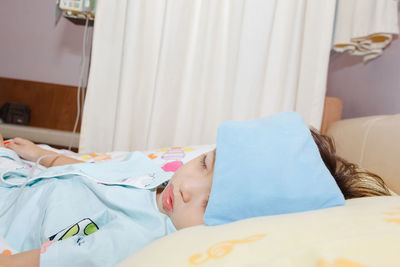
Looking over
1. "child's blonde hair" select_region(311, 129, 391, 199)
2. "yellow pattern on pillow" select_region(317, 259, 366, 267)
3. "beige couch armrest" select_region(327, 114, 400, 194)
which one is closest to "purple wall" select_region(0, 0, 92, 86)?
"beige couch armrest" select_region(327, 114, 400, 194)

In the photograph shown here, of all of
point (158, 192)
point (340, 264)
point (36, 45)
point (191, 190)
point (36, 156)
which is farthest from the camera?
point (36, 45)

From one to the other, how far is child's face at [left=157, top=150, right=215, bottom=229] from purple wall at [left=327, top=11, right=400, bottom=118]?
41.9 inches

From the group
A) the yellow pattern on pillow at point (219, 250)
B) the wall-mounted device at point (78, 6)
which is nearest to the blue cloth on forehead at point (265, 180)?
the yellow pattern on pillow at point (219, 250)

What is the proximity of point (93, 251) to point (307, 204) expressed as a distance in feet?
1.28

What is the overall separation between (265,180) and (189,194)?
0.26 meters

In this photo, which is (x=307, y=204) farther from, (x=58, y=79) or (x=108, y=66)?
(x=58, y=79)

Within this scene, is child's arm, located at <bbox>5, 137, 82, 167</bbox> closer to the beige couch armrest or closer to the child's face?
the child's face

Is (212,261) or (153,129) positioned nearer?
(212,261)

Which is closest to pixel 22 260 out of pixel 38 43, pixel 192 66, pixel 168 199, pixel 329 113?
pixel 168 199

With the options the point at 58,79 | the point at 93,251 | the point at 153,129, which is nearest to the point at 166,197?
the point at 93,251

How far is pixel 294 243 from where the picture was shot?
41 cm

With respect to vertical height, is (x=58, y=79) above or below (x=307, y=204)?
above

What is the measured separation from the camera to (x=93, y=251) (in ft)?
2.05

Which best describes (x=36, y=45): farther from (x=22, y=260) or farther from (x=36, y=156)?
(x=22, y=260)
